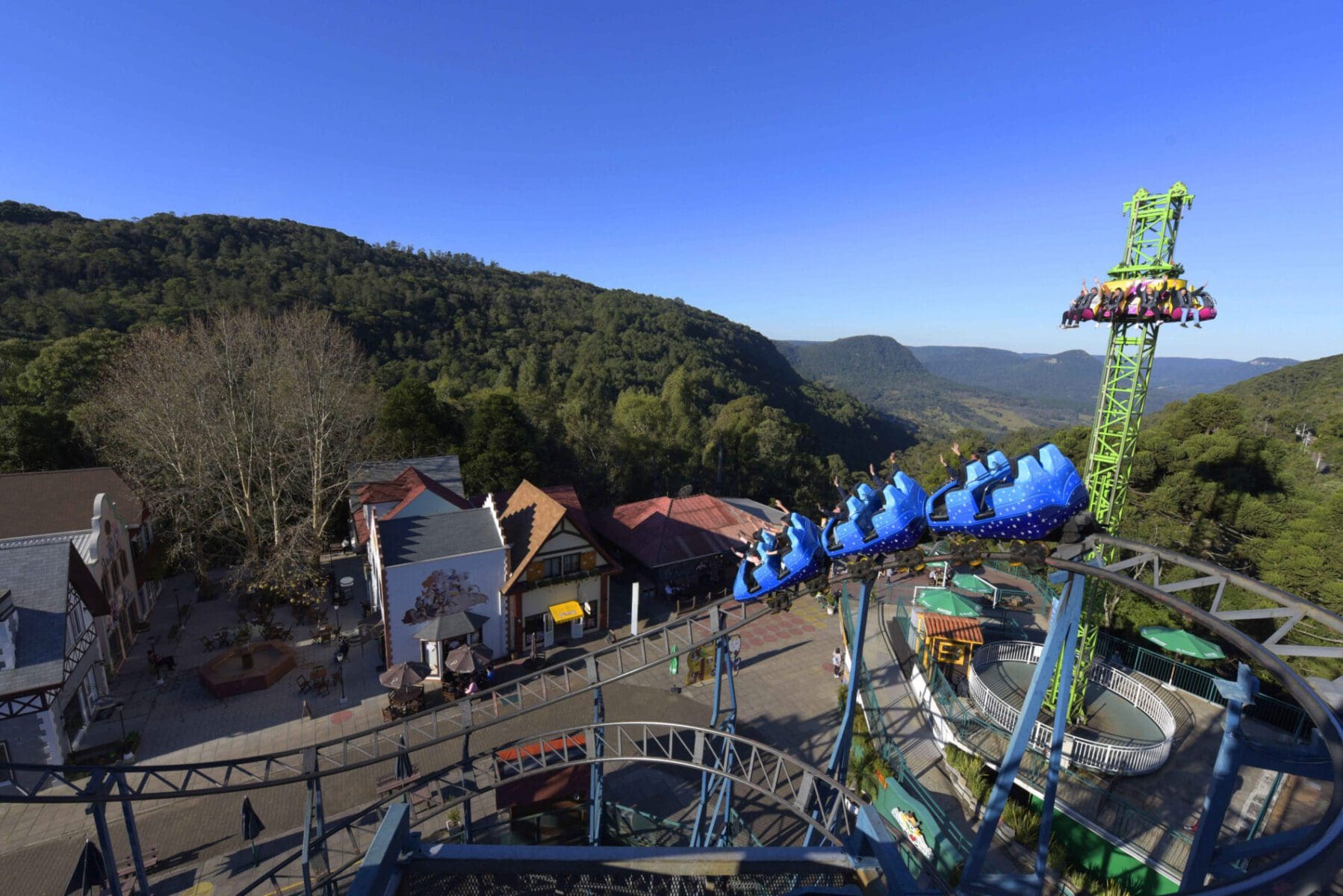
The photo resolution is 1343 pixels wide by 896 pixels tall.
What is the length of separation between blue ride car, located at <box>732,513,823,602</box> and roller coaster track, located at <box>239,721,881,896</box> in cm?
310

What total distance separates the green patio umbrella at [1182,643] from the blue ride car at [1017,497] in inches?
515

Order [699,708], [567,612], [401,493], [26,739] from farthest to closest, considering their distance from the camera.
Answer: [401,493]
[567,612]
[699,708]
[26,739]

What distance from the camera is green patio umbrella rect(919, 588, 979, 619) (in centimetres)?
2028

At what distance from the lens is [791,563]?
11.8 m

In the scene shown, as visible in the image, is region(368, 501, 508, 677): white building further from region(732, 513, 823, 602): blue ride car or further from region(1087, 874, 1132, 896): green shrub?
region(1087, 874, 1132, 896): green shrub

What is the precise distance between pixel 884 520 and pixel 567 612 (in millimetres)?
15958

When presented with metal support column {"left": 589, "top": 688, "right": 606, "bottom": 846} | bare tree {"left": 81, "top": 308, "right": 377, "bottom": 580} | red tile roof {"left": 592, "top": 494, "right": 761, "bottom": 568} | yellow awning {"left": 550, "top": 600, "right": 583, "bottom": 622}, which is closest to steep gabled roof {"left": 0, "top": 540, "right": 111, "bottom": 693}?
bare tree {"left": 81, "top": 308, "right": 377, "bottom": 580}

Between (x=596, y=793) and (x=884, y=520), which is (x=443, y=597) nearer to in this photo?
(x=596, y=793)

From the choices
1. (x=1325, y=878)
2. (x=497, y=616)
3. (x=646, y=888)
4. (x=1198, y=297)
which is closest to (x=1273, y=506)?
(x=1198, y=297)

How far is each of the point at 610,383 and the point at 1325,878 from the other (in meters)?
73.0

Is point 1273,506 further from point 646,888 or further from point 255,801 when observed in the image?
point 255,801

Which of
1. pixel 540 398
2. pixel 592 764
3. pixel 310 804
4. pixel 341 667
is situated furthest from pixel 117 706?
pixel 540 398

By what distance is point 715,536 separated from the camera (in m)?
29.7

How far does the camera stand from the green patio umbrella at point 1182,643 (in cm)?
1634
